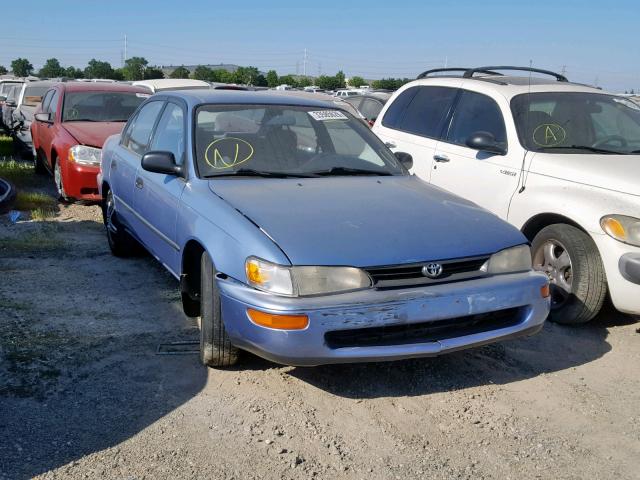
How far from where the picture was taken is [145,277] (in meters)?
5.79

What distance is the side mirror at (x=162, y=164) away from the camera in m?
4.50

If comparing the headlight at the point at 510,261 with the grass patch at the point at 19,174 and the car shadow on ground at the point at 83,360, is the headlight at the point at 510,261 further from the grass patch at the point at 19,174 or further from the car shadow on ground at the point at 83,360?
the grass patch at the point at 19,174

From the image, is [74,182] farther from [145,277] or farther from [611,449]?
[611,449]

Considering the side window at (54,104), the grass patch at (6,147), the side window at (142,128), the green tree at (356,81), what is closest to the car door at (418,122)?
the side window at (142,128)

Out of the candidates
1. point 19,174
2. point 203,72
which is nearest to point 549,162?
point 19,174

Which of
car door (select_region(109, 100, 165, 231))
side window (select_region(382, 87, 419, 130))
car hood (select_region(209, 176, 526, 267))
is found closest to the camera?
car hood (select_region(209, 176, 526, 267))

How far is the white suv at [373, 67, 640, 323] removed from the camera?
4680 millimetres

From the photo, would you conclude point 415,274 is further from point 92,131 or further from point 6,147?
point 6,147

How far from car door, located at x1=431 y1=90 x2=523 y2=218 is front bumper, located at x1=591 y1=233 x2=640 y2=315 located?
1009 mm

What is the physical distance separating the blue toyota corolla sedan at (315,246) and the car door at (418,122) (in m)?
1.54

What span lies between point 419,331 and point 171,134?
8.18 ft

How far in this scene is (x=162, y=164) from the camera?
450 cm

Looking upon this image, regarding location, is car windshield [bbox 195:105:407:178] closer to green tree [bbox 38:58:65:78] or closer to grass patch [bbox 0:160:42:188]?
grass patch [bbox 0:160:42:188]

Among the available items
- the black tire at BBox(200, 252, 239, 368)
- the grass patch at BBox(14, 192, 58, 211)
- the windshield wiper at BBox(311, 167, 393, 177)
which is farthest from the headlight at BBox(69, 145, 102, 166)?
the black tire at BBox(200, 252, 239, 368)
